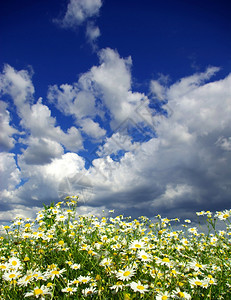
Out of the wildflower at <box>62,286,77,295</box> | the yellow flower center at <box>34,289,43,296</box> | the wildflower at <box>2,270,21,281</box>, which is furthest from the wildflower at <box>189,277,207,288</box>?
the wildflower at <box>2,270,21,281</box>

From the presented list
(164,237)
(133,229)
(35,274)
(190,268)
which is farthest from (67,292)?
(164,237)

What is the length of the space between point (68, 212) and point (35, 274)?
2.49 meters

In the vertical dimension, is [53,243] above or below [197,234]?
below

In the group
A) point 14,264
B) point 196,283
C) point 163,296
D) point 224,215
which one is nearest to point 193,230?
point 224,215

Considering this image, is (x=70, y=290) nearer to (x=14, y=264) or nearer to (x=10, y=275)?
(x=10, y=275)

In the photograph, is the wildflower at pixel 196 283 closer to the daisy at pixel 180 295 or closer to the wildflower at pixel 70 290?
the daisy at pixel 180 295

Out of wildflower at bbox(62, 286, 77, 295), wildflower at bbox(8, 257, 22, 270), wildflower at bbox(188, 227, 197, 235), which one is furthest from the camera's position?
wildflower at bbox(188, 227, 197, 235)

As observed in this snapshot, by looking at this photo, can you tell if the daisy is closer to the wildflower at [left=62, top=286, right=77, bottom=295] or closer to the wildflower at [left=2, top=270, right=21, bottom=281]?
the wildflower at [left=62, top=286, right=77, bottom=295]

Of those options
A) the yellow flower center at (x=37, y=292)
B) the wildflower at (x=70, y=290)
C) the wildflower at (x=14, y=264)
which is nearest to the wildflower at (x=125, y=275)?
the wildflower at (x=70, y=290)

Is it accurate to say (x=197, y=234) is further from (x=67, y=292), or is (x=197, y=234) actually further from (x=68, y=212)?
(x=67, y=292)

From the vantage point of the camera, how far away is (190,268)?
3.41 m

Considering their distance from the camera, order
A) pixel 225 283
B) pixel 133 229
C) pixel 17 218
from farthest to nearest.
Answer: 1. pixel 17 218
2. pixel 133 229
3. pixel 225 283

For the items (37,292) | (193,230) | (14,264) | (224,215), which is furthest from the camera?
(193,230)

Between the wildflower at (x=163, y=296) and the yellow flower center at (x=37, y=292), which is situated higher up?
the wildflower at (x=163, y=296)
